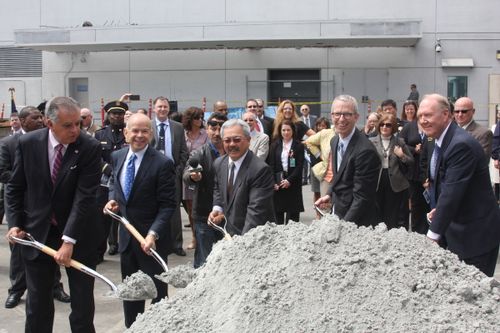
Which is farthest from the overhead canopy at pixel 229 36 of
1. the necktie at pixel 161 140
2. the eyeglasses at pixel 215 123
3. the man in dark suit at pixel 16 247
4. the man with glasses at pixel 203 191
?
the man in dark suit at pixel 16 247

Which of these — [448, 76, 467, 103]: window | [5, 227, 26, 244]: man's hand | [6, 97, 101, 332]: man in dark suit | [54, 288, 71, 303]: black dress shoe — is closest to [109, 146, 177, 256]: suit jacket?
[6, 97, 101, 332]: man in dark suit

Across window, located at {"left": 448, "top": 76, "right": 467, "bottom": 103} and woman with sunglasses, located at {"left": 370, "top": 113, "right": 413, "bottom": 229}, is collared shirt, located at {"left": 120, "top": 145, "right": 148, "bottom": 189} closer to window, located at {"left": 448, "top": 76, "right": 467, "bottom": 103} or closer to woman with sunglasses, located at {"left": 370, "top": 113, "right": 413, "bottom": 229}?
woman with sunglasses, located at {"left": 370, "top": 113, "right": 413, "bottom": 229}

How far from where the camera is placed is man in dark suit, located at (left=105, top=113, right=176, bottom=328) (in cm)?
487

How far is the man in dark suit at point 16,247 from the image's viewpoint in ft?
19.3

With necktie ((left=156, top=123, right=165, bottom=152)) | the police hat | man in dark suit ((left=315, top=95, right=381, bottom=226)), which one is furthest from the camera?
necktie ((left=156, top=123, right=165, bottom=152))

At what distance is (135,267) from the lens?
4969 millimetres

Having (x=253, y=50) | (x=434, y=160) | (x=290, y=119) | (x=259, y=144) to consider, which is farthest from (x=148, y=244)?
(x=253, y=50)

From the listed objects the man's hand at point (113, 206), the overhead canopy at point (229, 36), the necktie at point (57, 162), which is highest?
the overhead canopy at point (229, 36)

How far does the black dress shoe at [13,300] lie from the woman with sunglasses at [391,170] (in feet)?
13.8

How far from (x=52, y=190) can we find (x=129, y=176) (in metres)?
0.69

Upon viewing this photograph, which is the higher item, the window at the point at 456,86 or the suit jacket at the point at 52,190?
the window at the point at 456,86

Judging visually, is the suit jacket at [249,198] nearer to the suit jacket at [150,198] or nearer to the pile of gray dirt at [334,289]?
the suit jacket at [150,198]

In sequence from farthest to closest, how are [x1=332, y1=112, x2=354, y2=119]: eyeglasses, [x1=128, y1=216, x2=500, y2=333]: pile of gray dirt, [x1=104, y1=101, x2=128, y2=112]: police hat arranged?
1. [x1=104, y1=101, x2=128, y2=112]: police hat
2. [x1=332, y1=112, x2=354, y2=119]: eyeglasses
3. [x1=128, y1=216, x2=500, y2=333]: pile of gray dirt

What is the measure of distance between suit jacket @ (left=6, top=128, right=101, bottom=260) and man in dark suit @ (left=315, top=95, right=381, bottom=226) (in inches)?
75.1
